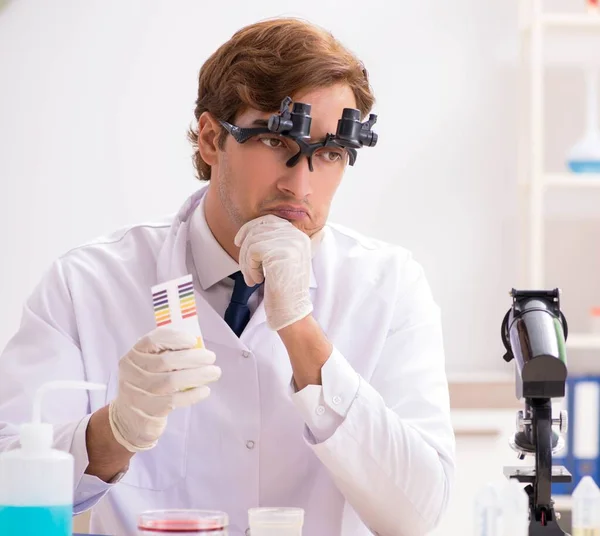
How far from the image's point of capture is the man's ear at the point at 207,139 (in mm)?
1752

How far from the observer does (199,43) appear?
3.28 metres

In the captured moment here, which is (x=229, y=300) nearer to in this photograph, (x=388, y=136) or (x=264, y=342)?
(x=264, y=342)

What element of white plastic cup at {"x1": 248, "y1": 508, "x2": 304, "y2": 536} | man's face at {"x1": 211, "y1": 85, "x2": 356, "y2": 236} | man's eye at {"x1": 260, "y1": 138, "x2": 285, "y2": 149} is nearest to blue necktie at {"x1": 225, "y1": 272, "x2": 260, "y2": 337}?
man's face at {"x1": 211, "y1": 85, "x2": 356, "y2": 236}

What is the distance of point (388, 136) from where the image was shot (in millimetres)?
3307

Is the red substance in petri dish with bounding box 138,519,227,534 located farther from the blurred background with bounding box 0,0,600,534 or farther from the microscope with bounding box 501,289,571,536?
the blurred background with bounding box 0,0,600,534

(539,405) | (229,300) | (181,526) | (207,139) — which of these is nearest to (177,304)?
(181,526)

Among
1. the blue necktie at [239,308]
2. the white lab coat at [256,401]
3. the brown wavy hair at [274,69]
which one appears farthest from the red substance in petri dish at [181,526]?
the brown wavy hair at [274,69]

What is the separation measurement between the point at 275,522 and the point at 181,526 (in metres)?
0.12

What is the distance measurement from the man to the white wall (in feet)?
4.84

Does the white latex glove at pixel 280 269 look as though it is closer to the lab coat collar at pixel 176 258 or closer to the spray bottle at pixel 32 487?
the lab coat collar at pixel 176 258

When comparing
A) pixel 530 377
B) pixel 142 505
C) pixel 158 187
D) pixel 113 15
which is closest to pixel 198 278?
pixel 142 505

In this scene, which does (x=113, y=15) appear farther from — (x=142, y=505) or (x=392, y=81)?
(x=142, y=505)

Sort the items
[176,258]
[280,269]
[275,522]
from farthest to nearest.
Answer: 1. [176,258]
2. [280,269]
3. [275,522]

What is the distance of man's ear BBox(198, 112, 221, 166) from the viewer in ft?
5.75
